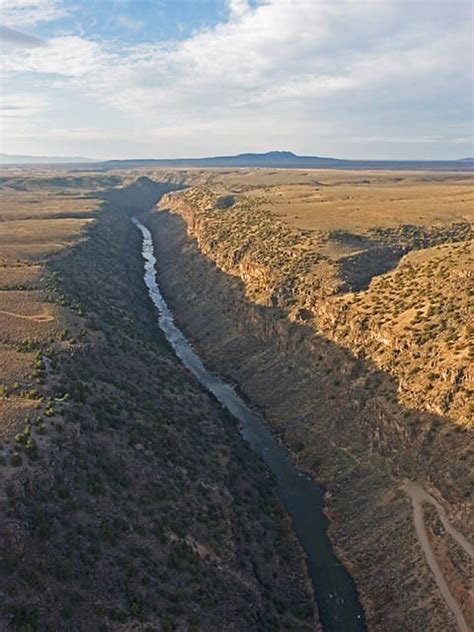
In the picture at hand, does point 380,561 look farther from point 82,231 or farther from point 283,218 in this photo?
point 82,231

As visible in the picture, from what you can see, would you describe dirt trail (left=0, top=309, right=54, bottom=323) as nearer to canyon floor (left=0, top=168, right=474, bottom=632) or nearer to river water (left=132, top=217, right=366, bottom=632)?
canyon floor (left=0, top=168, right=474, bottom=632)

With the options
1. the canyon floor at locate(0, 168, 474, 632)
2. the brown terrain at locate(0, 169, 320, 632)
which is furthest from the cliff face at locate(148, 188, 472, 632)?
the brown terrain at locate(0, 169, 320, 632)

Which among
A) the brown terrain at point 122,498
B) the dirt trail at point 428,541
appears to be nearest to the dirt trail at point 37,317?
the brown terrain at point 122,498

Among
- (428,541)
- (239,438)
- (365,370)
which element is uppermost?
(365,370)

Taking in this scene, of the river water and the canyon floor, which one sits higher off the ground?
the canyon floor

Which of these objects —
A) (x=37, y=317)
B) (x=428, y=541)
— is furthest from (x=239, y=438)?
(x=37, y=317)

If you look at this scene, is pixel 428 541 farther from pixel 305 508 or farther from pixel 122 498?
pixel 122 498
